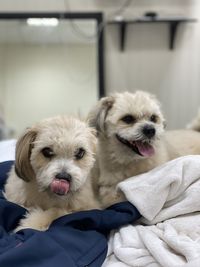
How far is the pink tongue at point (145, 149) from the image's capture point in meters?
1.35

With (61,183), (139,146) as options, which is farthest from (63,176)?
(139,146)

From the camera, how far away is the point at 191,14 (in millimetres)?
2990

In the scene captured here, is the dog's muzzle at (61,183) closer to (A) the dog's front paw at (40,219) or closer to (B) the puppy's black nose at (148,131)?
(A) the dog's front paw at (40,219)

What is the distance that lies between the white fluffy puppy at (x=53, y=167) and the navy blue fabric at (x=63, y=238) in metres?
0.07

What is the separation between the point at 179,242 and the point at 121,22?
2244mm

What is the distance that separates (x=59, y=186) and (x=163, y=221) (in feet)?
0.97

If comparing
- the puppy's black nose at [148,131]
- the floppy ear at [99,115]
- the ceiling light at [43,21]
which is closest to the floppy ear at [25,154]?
the floppy ear at [99,115]

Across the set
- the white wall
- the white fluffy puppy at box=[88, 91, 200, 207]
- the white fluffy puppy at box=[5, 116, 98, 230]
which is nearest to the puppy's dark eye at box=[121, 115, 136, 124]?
the white fluffy puppy at box=[88, 91, 200, 207]

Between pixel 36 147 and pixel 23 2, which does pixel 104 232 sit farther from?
pixel 23 2

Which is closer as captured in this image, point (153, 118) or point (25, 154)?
point (25, 154)

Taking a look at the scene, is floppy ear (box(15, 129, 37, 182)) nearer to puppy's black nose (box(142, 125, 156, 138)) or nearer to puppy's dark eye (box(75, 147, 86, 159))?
puppy's dark eye (box(75, 147, 86, 159))

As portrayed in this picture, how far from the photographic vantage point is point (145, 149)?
135 cm

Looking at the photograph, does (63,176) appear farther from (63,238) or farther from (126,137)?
(126,137)

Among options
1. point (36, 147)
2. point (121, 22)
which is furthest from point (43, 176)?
point (121, 22)
